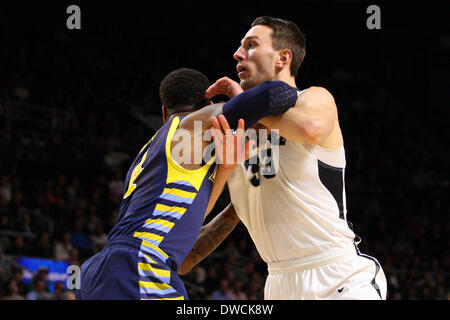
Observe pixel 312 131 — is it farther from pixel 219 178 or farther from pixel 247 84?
pixel 247 84

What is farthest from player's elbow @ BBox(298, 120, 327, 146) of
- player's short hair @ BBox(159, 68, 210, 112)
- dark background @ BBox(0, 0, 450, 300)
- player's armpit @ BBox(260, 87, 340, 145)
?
dark background @ BBox(0, 0, 450, 300)

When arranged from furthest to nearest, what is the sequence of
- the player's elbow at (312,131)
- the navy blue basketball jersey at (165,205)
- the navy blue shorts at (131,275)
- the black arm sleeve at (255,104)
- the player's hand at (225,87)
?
the player's hand at (225,87), the player's elbow at (312,131), the black arm sleeve at (255,104), the navy blue basketball jersey at (165,205), the navy blue shorts at (131,275)

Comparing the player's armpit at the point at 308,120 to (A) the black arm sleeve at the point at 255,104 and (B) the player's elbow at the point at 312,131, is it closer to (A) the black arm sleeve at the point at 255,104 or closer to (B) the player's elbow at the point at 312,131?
(B) the player's elbow at the point at 312,131

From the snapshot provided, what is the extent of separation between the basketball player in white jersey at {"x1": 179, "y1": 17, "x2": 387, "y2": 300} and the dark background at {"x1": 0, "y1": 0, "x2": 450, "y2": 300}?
5.77 m

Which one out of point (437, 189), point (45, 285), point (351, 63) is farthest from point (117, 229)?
point (351, 63)

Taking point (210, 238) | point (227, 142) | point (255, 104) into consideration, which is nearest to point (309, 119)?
point (255, 104)

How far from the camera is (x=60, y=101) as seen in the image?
13.3m

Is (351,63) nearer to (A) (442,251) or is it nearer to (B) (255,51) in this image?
(A) (442,251)

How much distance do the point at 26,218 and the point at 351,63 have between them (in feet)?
42.1

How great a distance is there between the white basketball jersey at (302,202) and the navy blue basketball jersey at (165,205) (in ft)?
1.93

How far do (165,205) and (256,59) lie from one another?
50.6 inches

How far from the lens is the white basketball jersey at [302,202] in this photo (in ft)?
11.4

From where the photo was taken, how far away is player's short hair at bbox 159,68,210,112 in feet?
10.9

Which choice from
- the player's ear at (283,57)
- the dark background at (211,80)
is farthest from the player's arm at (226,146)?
the dark background at (211,80)
